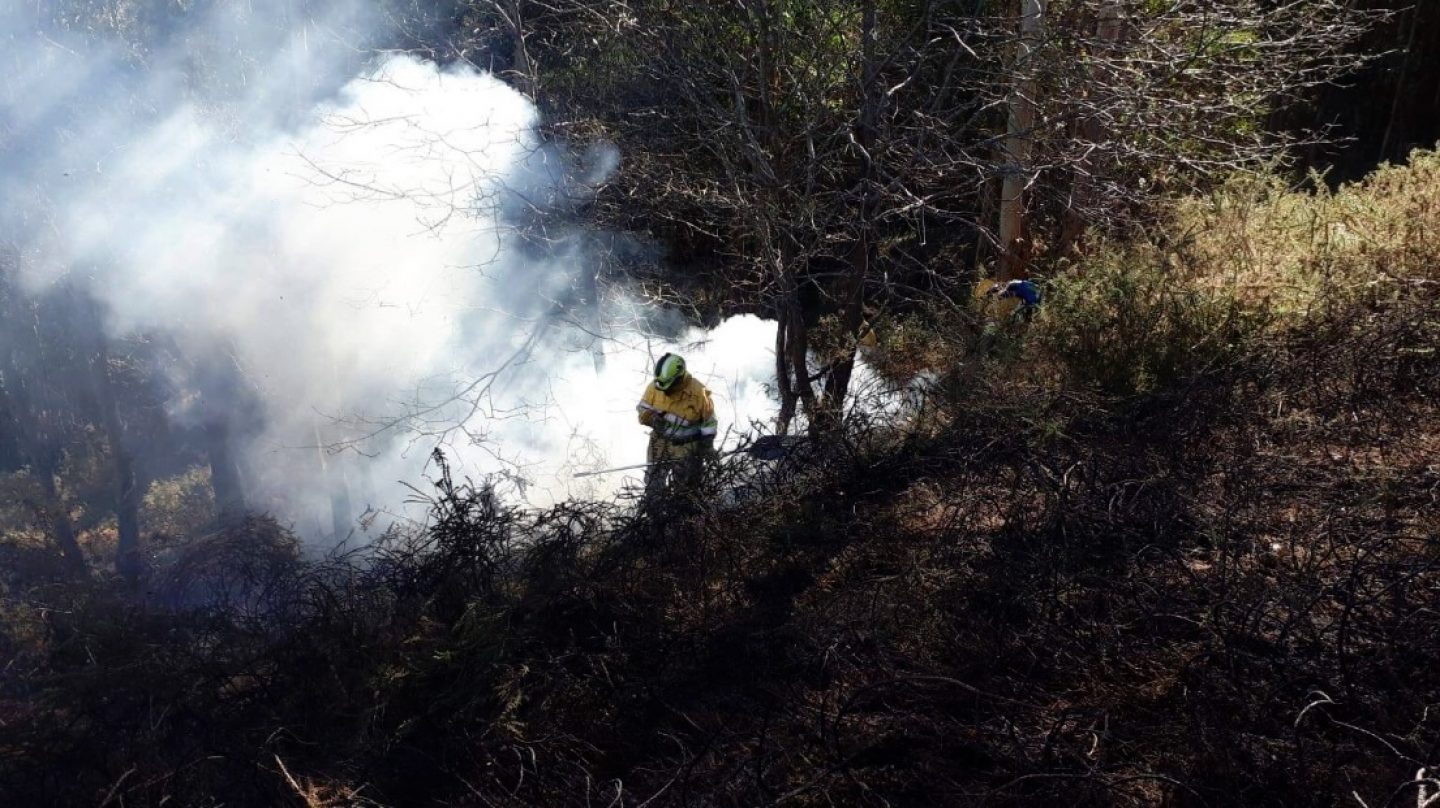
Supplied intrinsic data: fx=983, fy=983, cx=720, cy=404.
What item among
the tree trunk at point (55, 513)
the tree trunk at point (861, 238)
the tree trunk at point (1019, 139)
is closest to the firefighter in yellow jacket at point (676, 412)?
the tree trunk at point (861, 238)

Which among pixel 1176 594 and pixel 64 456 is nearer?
pixel 1176 594

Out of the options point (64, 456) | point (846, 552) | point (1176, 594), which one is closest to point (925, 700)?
point (1176, 594)

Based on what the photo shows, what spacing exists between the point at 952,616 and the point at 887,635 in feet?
0.94

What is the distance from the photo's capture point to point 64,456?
22312mm

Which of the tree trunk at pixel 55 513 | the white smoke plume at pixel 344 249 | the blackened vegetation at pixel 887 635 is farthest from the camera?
the tree trunk at pixel 55 513

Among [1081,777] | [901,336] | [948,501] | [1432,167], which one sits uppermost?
[1432,167]

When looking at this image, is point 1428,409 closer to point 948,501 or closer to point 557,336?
point 948,501

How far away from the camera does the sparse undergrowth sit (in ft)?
10.8

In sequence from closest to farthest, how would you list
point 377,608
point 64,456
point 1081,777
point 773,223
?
point 1081,777, point 377,608, point 773,223, point 64,456

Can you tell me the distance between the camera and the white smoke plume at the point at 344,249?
10008mm

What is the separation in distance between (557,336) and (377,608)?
746 centimetres

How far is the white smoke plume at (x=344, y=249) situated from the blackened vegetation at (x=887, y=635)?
4.10m

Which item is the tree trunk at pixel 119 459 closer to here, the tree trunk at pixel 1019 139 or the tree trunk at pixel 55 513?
the tree trunk at pixel 55 513

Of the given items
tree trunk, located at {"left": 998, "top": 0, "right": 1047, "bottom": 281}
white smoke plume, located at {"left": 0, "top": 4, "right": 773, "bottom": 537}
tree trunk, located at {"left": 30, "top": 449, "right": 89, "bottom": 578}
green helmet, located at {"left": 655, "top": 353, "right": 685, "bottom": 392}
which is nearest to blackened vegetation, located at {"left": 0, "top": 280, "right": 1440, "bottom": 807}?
green helmet, located at {"left": 655, "top": 353, "right": 685, "bottom": 392}
